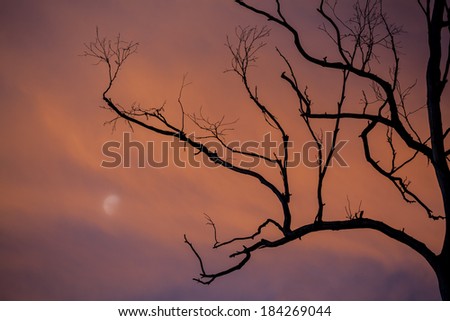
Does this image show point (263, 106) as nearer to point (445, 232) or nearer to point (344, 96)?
point (344, 96)

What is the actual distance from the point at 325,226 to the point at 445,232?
48.9 inches

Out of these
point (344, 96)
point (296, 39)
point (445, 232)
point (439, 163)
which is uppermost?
point (296, 39)

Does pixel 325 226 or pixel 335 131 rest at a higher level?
pixel 335 131

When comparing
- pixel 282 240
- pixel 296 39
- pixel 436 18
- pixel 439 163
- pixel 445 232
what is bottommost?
pixel 445 232

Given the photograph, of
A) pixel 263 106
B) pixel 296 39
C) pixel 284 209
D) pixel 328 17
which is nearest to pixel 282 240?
pixel 284 209

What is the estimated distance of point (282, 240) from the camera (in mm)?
5160

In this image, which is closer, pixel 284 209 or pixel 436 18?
pixel 436 18

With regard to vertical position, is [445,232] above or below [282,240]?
below

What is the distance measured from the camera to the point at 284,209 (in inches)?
202
